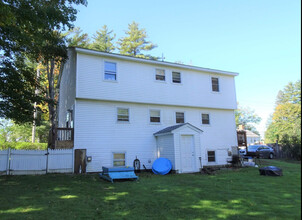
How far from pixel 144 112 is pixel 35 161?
6.87 meters

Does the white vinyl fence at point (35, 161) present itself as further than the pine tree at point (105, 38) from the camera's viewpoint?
No

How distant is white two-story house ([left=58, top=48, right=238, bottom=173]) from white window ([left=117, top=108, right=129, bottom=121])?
63mm

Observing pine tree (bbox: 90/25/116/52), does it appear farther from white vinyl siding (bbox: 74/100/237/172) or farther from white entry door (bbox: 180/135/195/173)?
white entry door (bbox: 180/135/195/173)

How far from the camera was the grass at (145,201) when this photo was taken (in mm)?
5352

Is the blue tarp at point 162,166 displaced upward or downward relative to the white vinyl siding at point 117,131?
downward

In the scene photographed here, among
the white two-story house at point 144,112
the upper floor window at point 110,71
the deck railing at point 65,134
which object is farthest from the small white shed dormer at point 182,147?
the deck railing at point 65,134

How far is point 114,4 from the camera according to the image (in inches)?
430

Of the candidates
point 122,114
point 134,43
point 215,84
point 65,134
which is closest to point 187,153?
point 122,114

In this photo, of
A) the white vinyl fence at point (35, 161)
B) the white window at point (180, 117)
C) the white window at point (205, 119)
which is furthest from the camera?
the white window at point (205, 119)

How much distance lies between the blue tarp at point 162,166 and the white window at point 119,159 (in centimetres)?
191

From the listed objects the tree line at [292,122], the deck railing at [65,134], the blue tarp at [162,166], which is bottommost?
the blue tarp at [162,166]

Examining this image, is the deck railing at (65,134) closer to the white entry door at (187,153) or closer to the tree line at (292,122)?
the white entry door at (187,153)

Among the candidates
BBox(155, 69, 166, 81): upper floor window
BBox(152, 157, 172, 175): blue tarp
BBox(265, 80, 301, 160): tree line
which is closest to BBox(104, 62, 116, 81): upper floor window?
BBox(155, 69, 166, 81): upper floor window

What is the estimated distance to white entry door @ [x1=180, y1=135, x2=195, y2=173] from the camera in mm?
13578
